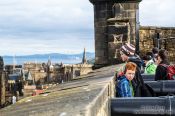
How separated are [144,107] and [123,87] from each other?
129cm

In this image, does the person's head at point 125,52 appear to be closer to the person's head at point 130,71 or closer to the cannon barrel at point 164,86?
the cannon barrel at point 164,86

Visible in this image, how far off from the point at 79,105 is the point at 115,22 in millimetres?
11421

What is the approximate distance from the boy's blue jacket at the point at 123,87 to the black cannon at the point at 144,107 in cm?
104

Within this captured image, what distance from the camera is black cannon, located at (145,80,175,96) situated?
7051mm

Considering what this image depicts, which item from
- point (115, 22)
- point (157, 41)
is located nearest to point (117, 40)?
point (115, 22)

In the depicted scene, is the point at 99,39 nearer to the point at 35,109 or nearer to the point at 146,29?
the point at 146,29

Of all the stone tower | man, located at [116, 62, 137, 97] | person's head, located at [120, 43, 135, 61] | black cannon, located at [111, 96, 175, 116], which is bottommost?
black cannon, located at [111, 96, 175, 116]

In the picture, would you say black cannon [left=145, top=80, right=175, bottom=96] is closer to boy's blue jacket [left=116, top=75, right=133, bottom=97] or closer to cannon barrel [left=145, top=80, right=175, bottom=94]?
cannon barrel [left=145, top=80, right=175, bottom=94]

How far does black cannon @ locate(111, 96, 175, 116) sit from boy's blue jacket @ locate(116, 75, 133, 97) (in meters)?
1.04

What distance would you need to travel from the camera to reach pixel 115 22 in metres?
15.6

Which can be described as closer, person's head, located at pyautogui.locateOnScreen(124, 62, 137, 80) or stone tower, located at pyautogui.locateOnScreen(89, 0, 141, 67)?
person's head, located at pyautogui.locateOnScreen(124, 62, 137, 80)

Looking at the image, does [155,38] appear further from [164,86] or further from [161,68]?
[164,86]

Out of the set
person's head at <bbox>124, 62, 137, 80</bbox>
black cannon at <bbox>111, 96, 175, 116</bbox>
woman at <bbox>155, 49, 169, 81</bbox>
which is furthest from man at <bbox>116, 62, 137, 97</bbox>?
woman at <bbox>155, 49, 169, 81</bbox>

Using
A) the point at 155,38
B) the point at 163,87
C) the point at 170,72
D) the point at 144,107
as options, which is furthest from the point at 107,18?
the point at 144,107
